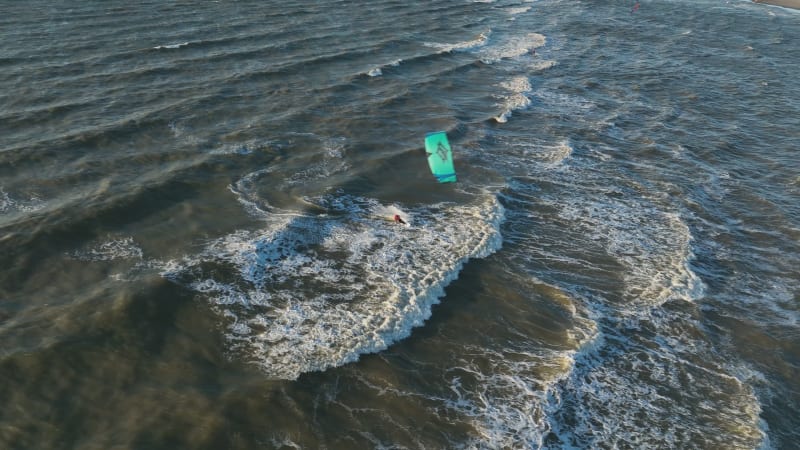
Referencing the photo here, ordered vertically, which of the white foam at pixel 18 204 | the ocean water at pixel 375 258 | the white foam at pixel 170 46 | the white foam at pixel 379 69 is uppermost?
the white foam at pixel 170 46

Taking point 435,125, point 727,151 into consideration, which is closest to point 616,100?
point 727,151

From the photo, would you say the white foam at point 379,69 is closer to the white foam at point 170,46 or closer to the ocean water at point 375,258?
the ocean water at point 375,258

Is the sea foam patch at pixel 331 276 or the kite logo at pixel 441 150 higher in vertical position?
the kite logo at pixel 441 150

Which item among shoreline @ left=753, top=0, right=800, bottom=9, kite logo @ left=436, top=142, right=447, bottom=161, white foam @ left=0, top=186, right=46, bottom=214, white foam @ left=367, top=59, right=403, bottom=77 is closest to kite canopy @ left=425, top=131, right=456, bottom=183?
kite logo @ left=436, top=142, right=447, bottom=161

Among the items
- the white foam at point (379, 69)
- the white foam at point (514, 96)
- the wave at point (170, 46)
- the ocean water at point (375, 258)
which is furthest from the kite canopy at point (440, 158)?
the wave at point (170, 46)

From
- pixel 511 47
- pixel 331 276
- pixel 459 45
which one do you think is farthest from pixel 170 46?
pixel 331 276

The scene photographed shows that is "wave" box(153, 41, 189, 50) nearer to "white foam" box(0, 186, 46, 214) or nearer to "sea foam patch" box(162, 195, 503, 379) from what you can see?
"white foam" box(0, 186, 46, 214)

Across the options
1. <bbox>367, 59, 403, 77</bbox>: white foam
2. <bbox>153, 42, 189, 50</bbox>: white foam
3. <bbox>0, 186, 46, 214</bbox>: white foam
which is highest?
<bbox>153, 42, 189, 50</bbox>: white foam
